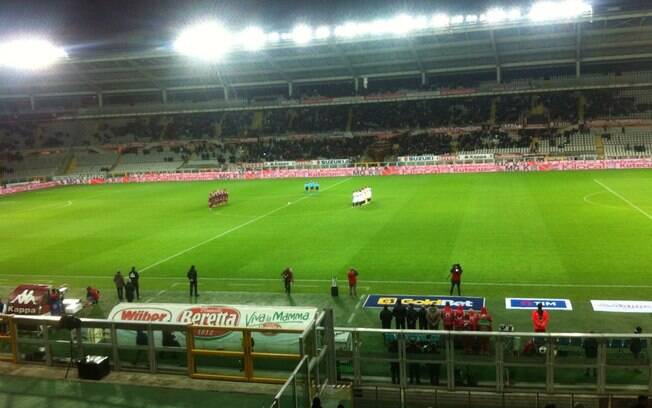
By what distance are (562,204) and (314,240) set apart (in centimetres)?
1580

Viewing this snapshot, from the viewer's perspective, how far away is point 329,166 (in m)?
63.0

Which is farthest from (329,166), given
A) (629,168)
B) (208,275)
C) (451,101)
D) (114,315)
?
(114,315)

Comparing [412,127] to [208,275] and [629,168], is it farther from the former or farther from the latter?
[208,275]

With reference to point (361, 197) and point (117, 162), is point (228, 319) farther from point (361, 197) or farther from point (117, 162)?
point (117, 162)

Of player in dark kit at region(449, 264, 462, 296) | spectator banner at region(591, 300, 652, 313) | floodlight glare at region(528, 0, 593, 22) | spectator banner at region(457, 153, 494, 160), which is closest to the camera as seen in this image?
spectator banner at region(591, 300, 652, 313)

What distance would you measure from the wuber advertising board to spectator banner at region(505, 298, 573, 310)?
23.0 ft

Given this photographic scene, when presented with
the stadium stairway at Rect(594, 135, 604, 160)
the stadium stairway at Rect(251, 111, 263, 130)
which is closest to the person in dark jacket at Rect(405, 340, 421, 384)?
the stadium stairway at Rect(594, 135, 604, 160)

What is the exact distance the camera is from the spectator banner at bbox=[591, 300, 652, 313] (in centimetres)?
1545

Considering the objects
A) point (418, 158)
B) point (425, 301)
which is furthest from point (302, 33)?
point (425, 301)

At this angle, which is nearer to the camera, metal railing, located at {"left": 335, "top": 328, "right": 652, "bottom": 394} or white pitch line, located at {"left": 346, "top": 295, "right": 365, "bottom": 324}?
metal railing, located at {"left": 335, "top": 328, "right": 652, "bottom": 394}

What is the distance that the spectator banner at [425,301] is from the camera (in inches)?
650

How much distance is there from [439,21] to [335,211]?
92.4 feet

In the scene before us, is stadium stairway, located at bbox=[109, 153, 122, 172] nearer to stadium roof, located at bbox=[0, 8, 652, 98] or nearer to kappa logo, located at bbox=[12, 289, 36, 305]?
stadium roof, located at bbox=[0, 8, 652, 98]

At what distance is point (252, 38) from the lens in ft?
191
